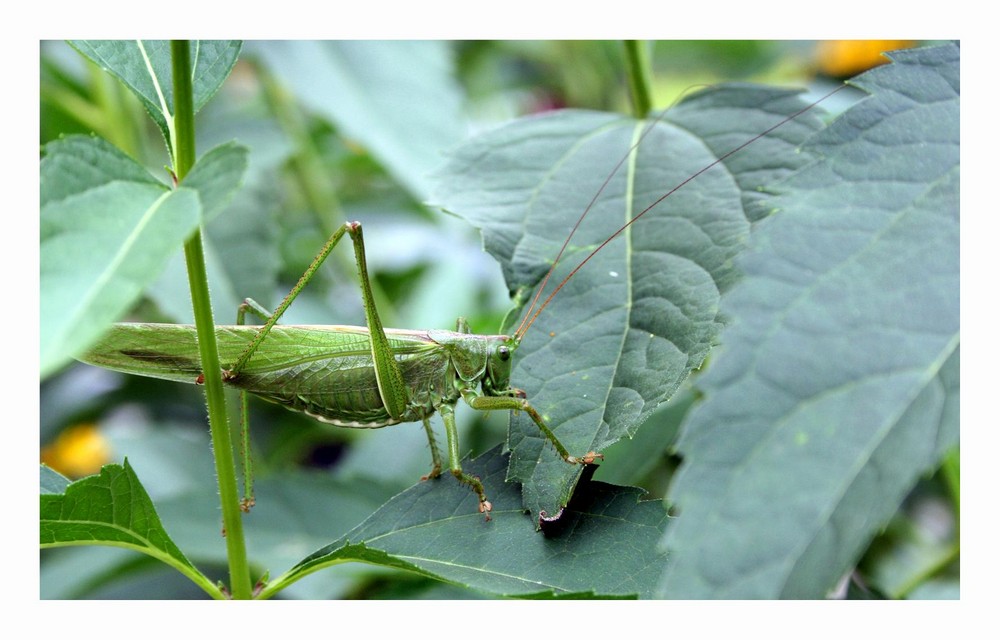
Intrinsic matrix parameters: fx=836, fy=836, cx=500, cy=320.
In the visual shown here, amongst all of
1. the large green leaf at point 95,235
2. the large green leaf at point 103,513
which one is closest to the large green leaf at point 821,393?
the large green leaf at point 95,235

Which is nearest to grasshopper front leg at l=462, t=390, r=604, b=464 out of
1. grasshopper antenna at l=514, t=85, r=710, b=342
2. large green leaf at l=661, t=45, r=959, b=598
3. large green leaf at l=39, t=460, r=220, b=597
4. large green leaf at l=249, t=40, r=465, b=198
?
grasshopper antenna at l=514, t=85, r=710, b=342

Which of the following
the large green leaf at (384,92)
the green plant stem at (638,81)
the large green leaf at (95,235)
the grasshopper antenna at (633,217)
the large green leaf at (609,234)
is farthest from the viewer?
the large green leaf at (384,92)

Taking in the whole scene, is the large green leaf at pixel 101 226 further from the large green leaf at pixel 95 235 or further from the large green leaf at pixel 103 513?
the large green leaf at pixel 103 513

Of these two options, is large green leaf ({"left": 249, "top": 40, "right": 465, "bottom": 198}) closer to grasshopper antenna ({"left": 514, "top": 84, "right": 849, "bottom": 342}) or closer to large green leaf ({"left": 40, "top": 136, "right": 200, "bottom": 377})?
grasshopper antenna ({"left": 514, "top": 84, "right": 849, "bottom": 342})

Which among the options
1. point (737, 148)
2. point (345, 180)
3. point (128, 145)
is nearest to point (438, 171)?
point (737, 148)

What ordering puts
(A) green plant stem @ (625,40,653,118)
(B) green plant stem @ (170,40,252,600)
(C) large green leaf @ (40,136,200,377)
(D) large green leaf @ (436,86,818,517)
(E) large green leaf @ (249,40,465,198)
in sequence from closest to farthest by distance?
(C) large green leaf @ (40,136,200,377)
(B) green plant stem @ (170,40,252,600)
(D) large green leaf @ (436,86,818,517)
(A) green plant stem @ (625,40,653,118)
(E) large green leaf @ (249,40,465,198)

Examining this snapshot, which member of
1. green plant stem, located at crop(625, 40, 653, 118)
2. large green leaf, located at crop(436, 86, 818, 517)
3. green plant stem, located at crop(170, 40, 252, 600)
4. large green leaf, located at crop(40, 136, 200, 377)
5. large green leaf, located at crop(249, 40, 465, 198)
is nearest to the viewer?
large green leaf, located at crop(40, 136, 200, 377)

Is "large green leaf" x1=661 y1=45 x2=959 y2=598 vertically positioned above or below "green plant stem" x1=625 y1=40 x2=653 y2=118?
below

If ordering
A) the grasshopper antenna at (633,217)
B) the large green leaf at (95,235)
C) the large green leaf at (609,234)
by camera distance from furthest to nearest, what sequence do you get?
the grasshopper antenna at (633,217), the large green leaf at (609,234), the large green leaf at (95,235)
